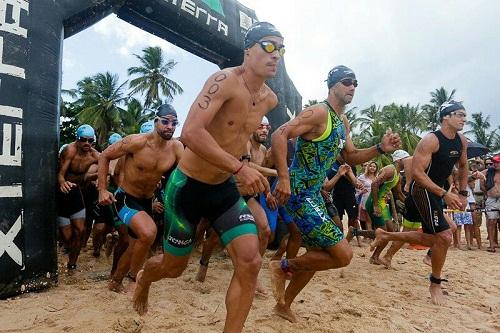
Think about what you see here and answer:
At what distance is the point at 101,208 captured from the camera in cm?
627

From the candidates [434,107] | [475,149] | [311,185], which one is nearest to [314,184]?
[311,185]

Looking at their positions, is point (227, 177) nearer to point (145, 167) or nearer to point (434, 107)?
point (145, 167)

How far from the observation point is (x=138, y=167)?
4.36m

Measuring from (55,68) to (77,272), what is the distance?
2581 mm

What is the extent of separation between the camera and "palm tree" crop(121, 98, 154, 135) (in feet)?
108

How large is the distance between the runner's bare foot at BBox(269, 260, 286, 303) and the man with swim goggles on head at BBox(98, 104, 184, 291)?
1539 mm

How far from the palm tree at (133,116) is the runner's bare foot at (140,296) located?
29.4 m

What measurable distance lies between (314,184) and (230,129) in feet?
3.55

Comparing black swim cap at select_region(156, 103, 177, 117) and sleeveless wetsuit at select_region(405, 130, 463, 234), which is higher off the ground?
black swim cap at select_region(156, 103, 177, 117)

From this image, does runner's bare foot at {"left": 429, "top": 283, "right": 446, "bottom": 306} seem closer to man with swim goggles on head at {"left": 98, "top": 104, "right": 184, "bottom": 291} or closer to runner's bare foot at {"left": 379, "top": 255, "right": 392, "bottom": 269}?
runner's bare foot at {"left": 379, "top": 255, "right": 392, "bottom": 269}

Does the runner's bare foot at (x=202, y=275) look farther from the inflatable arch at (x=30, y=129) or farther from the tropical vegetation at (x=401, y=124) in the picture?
the tropical vegetation at (x=401, y=124)

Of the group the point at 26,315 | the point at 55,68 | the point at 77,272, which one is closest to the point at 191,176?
the point at 26,315

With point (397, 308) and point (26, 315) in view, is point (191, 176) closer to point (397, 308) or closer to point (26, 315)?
point (26, 315)

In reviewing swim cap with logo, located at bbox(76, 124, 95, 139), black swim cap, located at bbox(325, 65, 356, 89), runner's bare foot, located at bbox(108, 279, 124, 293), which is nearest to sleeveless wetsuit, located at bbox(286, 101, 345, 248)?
black swim cap, located at bbox(325, 65, 356, 89)
